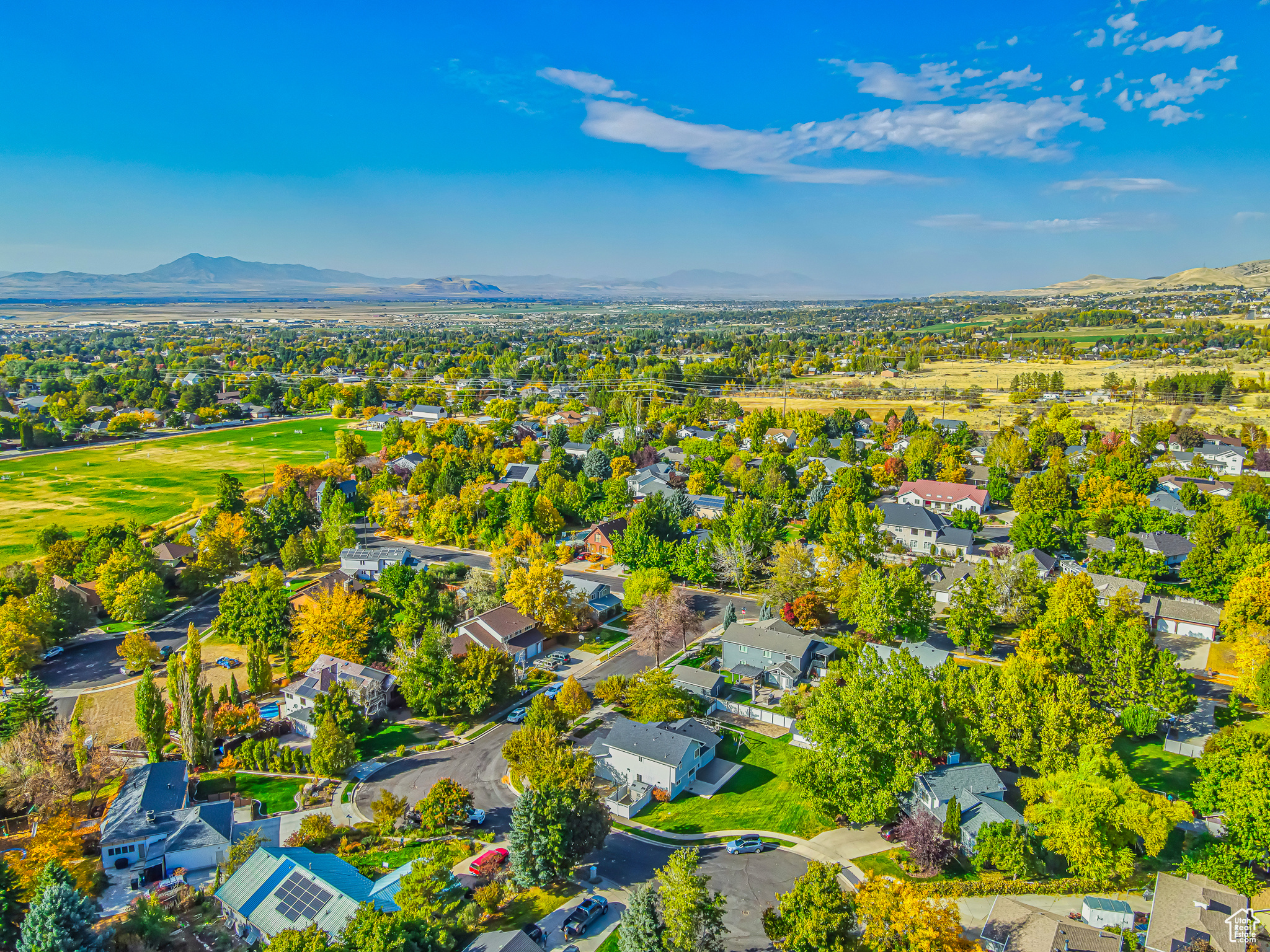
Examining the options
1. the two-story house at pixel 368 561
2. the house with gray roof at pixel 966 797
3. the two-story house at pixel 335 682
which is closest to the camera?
the house with gray roof at pixel 966 797

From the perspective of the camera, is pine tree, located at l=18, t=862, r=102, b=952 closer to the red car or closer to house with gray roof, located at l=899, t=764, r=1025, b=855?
the red car

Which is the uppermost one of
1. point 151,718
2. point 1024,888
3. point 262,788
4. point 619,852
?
point 151,718

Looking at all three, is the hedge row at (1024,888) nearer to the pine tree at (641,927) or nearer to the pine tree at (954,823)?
the pine tree at (954,823)

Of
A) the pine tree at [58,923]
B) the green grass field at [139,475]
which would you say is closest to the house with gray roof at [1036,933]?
the pine tree at [58,923]

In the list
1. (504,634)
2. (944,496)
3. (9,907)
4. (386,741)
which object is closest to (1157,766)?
(504,634)

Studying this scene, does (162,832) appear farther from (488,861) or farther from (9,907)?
(488,861)

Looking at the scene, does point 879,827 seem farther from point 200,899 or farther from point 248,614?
point 248,614

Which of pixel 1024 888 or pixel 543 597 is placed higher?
pixel 543 597
